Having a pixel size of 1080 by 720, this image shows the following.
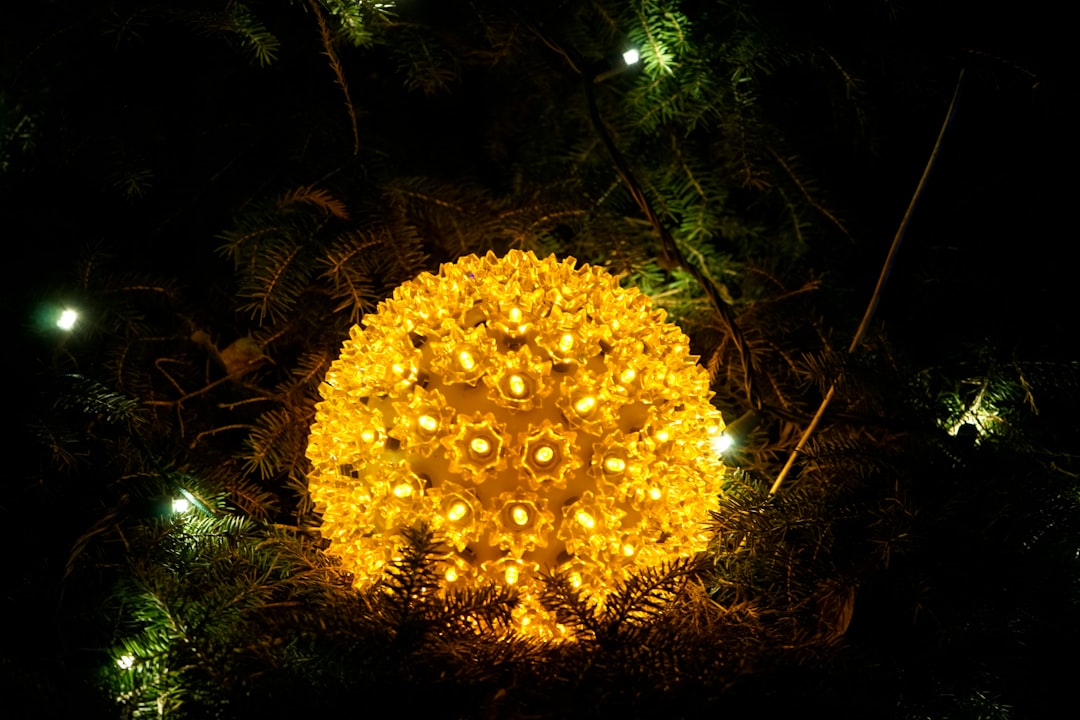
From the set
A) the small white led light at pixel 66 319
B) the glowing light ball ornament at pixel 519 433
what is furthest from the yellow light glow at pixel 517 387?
the small white led light at pixel 66 319

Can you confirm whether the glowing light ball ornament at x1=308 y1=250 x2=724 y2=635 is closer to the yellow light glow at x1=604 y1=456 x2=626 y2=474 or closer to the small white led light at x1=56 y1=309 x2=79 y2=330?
the yellow light glow at x1=604 y1=456 x2=626 y2=474

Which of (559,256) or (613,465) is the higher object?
(559,256)

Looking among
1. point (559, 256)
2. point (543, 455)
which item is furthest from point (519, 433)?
point (559, 256)

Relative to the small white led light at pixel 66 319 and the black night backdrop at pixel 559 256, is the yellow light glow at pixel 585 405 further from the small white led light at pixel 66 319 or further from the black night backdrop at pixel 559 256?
the small white led light at pixel 66 319

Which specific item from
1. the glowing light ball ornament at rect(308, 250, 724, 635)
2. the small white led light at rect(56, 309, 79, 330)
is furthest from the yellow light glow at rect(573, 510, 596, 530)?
the small white led light at rect(56, 309, 79, 330)

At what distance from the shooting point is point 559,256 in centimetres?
152

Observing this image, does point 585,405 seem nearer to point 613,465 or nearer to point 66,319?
point 613,465

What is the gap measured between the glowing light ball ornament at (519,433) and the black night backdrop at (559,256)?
2.2 inches

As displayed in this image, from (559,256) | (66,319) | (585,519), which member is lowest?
(585,519)

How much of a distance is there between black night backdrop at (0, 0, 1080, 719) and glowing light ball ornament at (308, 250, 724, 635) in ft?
0.19

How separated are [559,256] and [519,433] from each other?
69 centimetres

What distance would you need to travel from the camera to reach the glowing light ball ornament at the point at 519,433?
86 centimetres

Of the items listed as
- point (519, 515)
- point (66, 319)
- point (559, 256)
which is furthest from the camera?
point (559, 256)

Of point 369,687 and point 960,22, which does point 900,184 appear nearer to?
point 960,22
